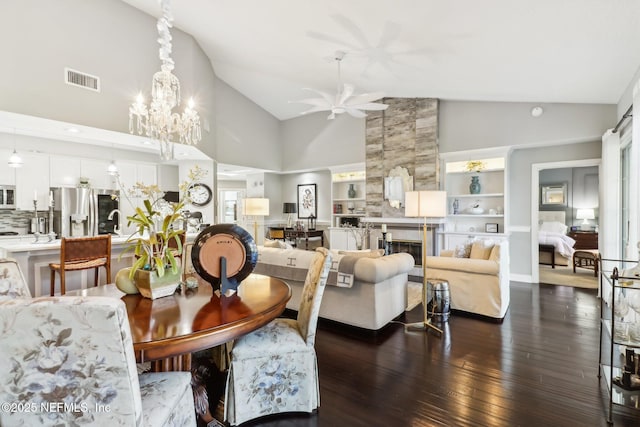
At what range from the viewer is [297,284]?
12.3 feet

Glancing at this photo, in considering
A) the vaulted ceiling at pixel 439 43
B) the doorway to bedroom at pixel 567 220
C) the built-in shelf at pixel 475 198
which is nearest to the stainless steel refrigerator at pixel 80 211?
the vaulted ceiling at pixel 439 43

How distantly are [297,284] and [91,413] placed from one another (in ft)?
9.20

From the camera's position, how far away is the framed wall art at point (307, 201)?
8875mm

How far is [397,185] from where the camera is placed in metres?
6.61

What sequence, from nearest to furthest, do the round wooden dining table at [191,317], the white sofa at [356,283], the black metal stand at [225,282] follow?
the round wooden dining table at [191,317], the black metal stand at [225,282], the white sofa at [356,283]

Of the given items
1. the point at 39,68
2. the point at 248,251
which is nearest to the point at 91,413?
the point at 248,251

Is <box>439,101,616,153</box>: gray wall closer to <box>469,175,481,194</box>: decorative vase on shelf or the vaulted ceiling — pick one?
the vaulted ceiling

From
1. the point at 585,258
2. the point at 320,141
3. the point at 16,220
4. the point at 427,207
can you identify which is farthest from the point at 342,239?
the point at 16,220

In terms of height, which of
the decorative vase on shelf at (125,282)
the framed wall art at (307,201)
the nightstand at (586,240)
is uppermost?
the framed wall art at (307,201)

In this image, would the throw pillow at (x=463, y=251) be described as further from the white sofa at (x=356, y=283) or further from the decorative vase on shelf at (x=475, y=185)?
the decorative vase on shelf at (x=475, y=185)

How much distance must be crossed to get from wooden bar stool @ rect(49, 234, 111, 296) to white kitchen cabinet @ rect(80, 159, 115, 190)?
325 cm

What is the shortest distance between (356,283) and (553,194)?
8.62 meters

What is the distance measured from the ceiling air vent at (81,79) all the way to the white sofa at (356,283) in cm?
322

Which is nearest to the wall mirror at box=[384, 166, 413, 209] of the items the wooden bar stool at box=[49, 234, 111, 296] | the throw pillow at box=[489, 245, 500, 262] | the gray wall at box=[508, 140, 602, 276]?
the gray wall at box=[508, 140, 602, 276]
